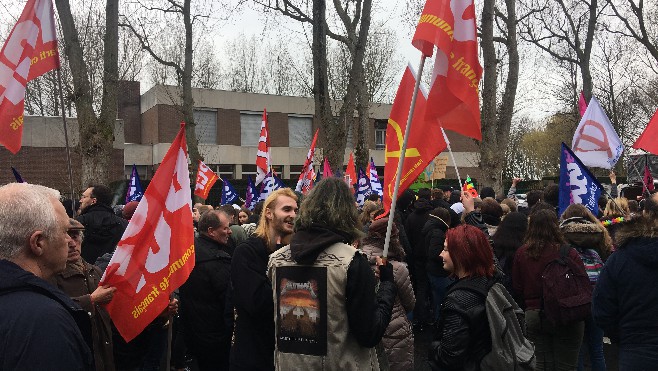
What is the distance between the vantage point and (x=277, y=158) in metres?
38.1

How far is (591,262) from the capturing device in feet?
16.0

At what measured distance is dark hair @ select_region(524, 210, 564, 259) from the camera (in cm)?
461

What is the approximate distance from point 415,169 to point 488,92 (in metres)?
12.3

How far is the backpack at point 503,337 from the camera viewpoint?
2938 mm

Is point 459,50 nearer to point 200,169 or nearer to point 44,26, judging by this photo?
point 44,26

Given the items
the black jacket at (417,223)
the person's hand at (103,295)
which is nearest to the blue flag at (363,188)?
the black jacket at (417,223)

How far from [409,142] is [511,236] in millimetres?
1886

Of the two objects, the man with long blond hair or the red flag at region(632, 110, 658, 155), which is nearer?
the man with long blond hair

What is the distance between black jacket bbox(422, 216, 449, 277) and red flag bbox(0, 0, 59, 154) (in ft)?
14.3

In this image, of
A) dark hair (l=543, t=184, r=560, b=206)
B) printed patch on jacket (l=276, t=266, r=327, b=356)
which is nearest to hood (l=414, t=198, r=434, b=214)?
dark hair (l=543, t=184, r=560, b=206)

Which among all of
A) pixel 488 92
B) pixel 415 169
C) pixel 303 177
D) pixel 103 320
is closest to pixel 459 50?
pixel 415 169

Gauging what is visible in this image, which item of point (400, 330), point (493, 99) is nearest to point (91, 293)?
point (400, 330)

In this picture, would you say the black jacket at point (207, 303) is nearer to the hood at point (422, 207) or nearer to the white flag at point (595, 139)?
the hood at point (422, 207)

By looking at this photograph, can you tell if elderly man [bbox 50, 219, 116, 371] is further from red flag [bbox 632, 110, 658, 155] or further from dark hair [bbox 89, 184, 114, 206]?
red flag [bbox 632, 110, 658, 155]
